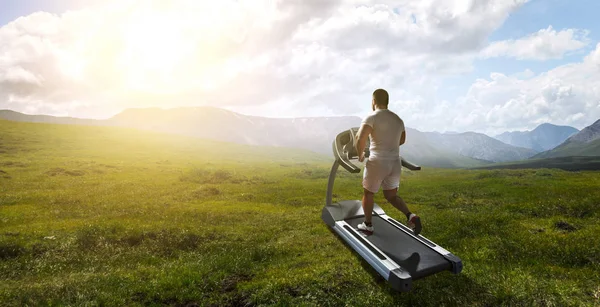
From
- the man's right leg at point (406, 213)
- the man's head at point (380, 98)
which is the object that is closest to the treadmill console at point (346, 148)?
the man's right leg at point (406, 213)

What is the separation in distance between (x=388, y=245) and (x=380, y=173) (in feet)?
7.20

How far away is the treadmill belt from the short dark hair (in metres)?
4.21

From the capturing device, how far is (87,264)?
9570 millimetres

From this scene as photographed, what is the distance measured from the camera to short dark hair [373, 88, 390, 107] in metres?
8.62

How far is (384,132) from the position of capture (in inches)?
328

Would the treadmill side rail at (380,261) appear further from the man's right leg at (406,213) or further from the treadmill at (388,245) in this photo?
the man's right leg at (406,213)

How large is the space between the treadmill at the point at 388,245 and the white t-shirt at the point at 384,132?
945 millimetres

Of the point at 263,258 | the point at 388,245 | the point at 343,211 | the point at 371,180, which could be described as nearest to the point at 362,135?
the point at 371,180

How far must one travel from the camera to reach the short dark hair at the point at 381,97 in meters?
8.62

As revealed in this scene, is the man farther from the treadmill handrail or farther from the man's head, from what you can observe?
the treadmill handrail

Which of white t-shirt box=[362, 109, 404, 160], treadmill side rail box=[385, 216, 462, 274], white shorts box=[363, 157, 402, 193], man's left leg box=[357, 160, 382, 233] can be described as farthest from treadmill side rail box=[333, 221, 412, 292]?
white t-shirt box=[362, 109, 404, 160]

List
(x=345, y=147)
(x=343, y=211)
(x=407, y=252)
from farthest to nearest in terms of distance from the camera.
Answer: (x=343, y=211) → (x=345, y=147) → (x=407, y=252)

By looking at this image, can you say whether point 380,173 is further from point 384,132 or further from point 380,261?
point 380,261

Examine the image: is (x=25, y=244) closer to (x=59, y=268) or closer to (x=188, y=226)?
(x=59, y=268)
